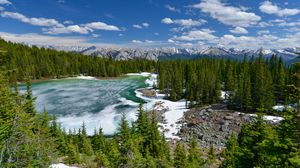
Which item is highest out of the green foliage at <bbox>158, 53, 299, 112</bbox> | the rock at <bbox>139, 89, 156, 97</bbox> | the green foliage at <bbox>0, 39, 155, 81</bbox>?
the green foliage at <bbox>0, 39, 155, 81</bbox>

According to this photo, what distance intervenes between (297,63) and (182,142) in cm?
4021

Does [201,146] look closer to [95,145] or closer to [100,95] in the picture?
[95,145]

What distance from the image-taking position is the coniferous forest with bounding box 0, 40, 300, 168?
1488cm

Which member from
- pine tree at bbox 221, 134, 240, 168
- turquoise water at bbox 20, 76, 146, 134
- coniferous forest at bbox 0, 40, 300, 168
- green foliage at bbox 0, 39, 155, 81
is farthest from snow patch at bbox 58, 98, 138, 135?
green foliage at bbox 0, 39, 155, 81

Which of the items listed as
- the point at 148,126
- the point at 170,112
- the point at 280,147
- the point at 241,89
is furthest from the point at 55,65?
the point at 280,147

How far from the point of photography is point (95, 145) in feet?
137

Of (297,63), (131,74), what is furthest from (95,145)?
(131,74)

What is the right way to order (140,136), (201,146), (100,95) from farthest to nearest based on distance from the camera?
(100,95) → (201,146) → (140,136)

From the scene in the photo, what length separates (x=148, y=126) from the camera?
36875 millimetres

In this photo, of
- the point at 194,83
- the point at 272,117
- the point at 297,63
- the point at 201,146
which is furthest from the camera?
the point at 194,83

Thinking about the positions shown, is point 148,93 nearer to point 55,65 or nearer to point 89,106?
point 89,106

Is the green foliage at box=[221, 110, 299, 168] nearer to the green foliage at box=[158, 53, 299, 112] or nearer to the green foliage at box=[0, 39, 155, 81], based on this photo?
the green foliage at box=[158, 53, 299, 112]

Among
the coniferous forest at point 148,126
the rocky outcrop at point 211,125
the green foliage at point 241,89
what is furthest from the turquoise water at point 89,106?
the green foliage at point 241,89

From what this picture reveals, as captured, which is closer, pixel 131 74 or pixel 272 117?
pixel 272 117
